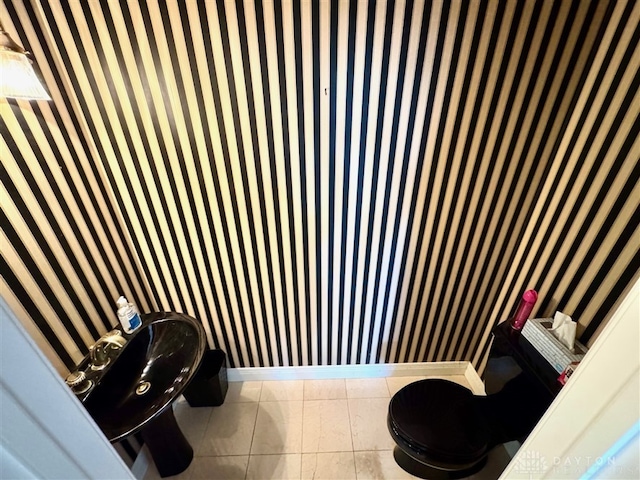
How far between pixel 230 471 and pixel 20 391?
56.4 inches

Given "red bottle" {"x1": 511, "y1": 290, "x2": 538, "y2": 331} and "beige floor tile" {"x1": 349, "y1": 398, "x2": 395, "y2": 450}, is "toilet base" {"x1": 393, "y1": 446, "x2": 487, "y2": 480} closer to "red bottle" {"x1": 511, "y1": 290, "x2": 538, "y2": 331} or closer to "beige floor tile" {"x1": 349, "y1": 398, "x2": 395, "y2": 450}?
"beige floor tile" {"x1": 349, "y1": 398, "x2": 395, "y2": 450}

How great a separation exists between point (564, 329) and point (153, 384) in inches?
66.0

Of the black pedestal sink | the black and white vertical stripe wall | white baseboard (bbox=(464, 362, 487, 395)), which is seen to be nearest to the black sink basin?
the black pedestal sink

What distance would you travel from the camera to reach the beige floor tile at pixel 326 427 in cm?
159

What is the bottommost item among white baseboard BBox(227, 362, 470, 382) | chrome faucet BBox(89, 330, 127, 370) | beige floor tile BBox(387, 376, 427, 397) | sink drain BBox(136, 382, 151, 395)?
beige floor tile BBox(387, 376, 427, 397)

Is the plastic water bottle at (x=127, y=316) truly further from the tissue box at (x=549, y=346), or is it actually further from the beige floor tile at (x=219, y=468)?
the tissue box at (x=549, y=346)

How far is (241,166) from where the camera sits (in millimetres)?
1263

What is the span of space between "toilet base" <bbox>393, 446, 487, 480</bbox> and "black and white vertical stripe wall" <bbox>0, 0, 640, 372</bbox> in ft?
2.81

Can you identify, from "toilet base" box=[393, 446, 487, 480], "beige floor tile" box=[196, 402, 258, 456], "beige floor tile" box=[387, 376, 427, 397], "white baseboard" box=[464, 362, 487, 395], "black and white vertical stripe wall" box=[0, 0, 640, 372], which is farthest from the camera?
"beige floor tile" box=[387, 376, 427, 397]

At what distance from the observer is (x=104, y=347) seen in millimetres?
1200

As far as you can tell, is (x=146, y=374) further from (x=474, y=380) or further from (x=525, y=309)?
(x=474, y=380)

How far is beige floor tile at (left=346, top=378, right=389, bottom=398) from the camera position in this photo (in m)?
1.85

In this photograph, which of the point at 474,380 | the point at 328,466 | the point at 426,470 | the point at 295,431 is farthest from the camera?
the point at 474,380

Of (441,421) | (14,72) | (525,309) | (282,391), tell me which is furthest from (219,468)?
(14,72)
